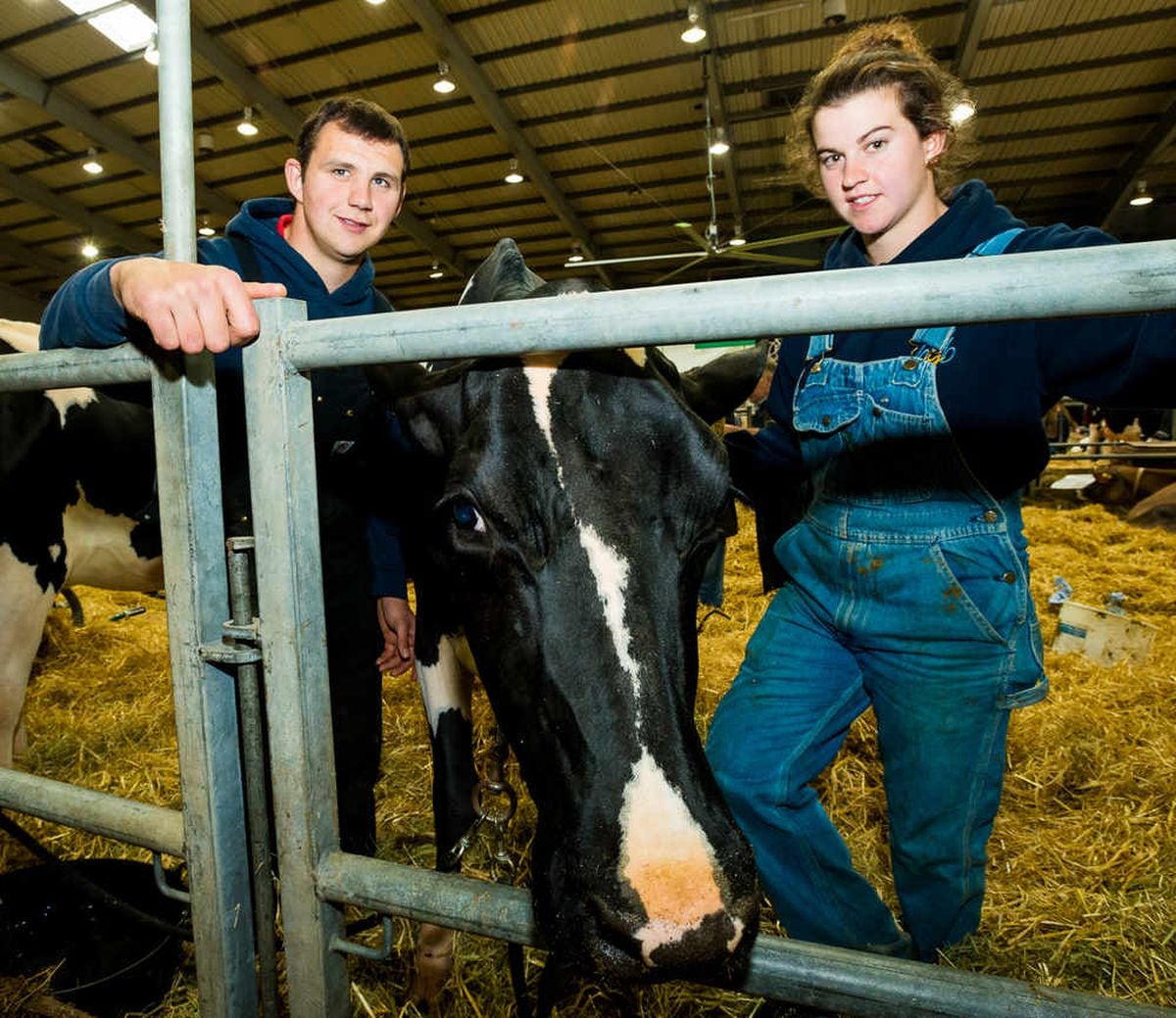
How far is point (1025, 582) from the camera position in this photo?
167 centimetres

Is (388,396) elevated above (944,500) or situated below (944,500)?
above

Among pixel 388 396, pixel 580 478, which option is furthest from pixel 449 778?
pixel 580 478

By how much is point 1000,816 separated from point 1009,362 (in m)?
2.31

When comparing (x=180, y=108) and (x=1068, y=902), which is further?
(x=1068, y=902)

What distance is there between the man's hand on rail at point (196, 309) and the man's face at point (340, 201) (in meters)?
1.45

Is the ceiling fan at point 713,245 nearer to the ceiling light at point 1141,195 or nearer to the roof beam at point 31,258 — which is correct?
the ceiling light at point 1141,195

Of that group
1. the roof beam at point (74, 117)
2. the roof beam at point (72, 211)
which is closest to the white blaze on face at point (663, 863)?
the roof beam at point (74, 117)

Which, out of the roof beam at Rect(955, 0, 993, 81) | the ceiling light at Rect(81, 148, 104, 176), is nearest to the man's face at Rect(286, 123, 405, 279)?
the roof beam at Rect(955, 0, 993, 81)

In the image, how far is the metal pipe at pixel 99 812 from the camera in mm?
Result: 1170

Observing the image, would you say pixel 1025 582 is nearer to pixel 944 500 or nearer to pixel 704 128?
pixel 944 500

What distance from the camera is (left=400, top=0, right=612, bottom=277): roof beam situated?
9125 millimetres

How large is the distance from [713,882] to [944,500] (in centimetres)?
105

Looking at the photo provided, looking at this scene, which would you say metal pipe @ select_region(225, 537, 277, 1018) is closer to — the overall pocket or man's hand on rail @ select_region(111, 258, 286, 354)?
man's hand on rail @ select_region(111, 258, 286, 354)

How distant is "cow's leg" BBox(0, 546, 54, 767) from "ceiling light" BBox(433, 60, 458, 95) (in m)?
9.20
